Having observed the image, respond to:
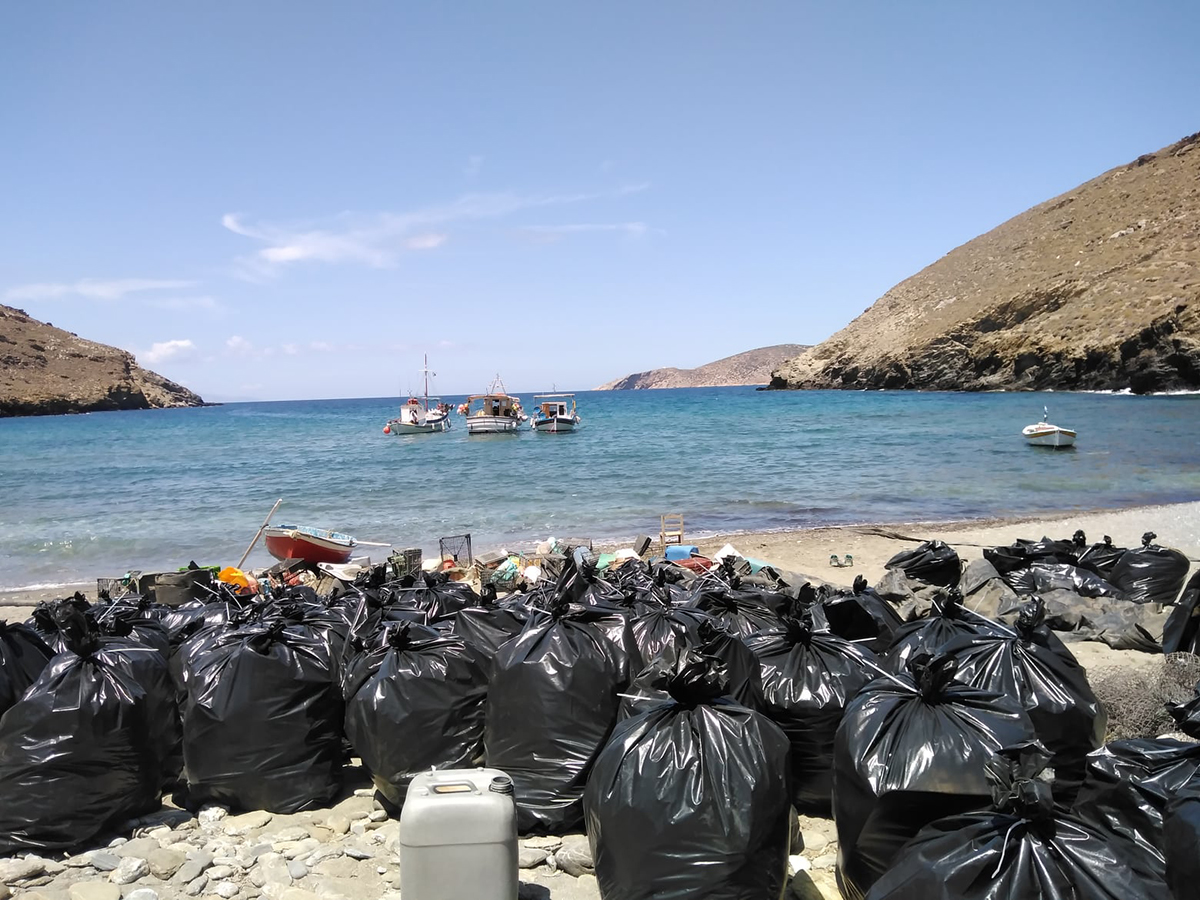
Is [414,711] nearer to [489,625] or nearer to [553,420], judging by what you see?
[489,625]

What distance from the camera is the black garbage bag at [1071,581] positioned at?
700 cm

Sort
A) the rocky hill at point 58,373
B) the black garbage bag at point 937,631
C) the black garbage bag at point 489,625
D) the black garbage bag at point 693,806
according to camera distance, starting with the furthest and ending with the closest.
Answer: the rocky hill at point 58,373
the black garbage bag at point 489,625
the black garbage bag at point 937,631
the black garbage bag at point 693,806

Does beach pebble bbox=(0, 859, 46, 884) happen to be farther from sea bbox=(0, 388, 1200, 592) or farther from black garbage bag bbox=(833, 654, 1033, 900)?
sea bbox=(0, 388, 1200, 592)

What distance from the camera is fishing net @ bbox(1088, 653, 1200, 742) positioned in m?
3.97

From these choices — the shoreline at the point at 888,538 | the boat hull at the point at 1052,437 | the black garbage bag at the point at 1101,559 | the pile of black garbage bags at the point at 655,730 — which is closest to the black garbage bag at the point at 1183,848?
the pile of black garbage bags at the point at 655,730

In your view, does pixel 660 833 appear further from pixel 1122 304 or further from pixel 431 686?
pixel 1122 304

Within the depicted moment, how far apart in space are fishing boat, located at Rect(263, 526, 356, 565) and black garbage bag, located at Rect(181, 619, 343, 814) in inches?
316

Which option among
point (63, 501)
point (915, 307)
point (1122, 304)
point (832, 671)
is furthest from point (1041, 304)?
point (832, 671)

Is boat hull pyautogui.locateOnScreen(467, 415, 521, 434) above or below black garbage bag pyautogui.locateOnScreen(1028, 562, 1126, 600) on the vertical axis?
above

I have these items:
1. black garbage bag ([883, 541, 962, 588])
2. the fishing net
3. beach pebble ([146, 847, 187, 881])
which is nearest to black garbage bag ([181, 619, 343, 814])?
beach pebble ([146, 847, 187, 881])

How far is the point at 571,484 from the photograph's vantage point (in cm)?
2305

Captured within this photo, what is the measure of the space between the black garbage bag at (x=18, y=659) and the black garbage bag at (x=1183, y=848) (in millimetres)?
4963

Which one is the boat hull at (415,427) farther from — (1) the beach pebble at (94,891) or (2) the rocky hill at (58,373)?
(2) the rocky hill at (58,373)

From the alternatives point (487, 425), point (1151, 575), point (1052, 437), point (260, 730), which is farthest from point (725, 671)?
point (487, 425)
